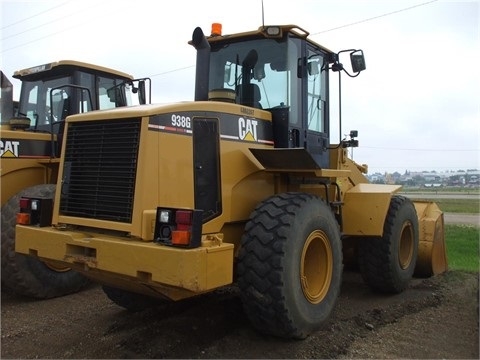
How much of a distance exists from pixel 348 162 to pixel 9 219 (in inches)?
173

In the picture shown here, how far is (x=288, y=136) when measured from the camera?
16.2ft

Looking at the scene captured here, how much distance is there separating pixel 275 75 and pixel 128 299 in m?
2.81

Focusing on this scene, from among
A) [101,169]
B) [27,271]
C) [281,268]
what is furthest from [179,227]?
[27,271]

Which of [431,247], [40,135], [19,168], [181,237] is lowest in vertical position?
[431,247]

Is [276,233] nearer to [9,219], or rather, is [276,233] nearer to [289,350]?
[289,350]

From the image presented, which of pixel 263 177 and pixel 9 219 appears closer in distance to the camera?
pixel 263 177

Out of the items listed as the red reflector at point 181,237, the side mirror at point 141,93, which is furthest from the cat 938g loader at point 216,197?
the side mirror at point 141,93

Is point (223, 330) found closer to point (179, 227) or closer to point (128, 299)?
point (128, 299)

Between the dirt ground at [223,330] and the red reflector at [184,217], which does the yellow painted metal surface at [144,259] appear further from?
the dirt ground at [223,330]

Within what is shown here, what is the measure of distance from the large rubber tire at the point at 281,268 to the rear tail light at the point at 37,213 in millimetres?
1896

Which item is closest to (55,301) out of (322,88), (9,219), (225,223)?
(9,219)

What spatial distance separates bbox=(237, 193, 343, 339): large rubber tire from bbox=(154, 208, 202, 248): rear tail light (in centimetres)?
60

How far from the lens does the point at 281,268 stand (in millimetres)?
3818

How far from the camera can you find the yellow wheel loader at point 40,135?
19.1 ft
